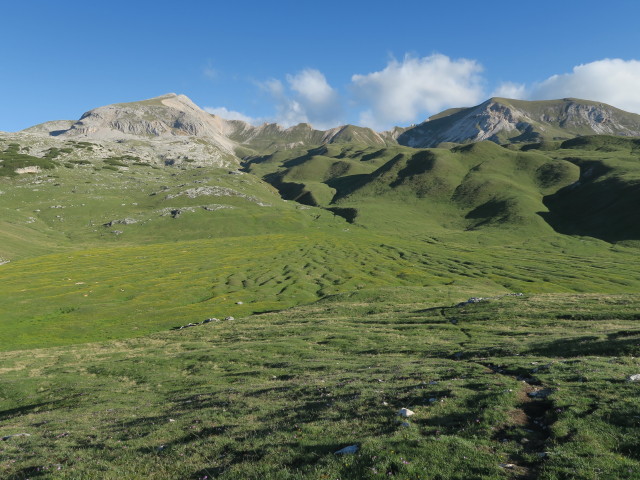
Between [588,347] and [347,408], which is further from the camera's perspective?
[588,347]

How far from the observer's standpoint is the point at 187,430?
20.8 metres

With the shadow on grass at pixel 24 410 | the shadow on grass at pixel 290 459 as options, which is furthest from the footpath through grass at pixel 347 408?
the shadow on grass at pixel 24 410

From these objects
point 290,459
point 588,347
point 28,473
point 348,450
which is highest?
point 348,450

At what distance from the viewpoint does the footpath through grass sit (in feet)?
48.1

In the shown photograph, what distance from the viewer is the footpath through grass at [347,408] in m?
14.7

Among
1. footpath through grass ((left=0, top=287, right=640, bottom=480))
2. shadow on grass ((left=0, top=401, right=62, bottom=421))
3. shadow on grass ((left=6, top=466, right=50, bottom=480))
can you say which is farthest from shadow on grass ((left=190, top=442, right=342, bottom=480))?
shadow on grass ((left=0, top=401, right=62, bottom=421))

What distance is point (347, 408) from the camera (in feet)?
70.3

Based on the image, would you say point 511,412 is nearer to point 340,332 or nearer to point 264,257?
point 340,332

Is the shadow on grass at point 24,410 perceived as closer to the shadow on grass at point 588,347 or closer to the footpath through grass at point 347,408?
the footpath through grass at point 347,408

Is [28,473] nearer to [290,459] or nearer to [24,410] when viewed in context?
[290,459]

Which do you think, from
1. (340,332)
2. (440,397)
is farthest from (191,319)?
(440,397)

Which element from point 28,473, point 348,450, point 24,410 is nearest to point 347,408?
point 348,450

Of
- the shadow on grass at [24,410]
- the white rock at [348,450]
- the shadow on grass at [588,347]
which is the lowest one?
the shadow on grass at [24,410]

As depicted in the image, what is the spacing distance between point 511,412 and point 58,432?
2746cm
